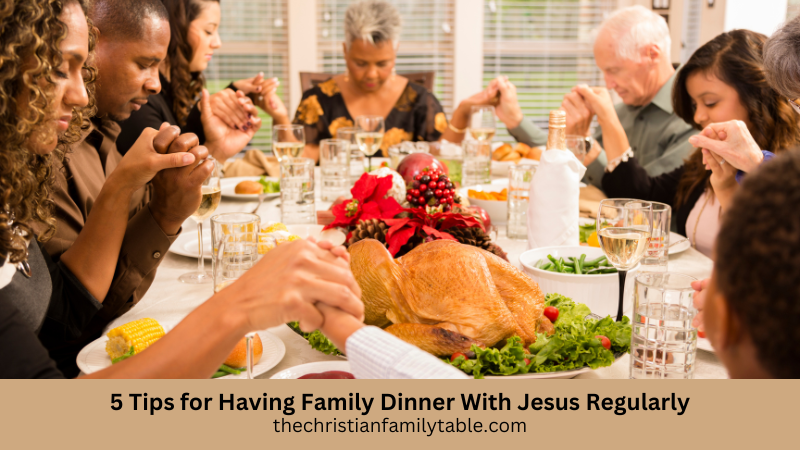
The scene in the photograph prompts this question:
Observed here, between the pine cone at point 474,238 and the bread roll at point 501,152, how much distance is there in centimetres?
171

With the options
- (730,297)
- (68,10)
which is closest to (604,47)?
(68,10)

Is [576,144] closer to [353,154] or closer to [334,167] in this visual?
[334,167]

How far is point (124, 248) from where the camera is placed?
154 centimetres

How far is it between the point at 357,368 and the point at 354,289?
120mm

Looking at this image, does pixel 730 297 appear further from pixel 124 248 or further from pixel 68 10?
pixel 124 248

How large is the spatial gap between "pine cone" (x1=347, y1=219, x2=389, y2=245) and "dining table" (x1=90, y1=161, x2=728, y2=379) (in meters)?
0.34

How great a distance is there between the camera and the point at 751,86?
2.24 metres

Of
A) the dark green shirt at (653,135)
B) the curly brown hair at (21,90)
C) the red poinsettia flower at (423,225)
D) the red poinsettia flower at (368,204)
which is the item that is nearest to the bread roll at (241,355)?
the curly brown hair at (21,90)

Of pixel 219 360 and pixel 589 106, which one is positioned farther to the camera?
pixel 589 106

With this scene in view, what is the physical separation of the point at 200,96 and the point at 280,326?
80.2 inches

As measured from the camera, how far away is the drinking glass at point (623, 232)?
132cm

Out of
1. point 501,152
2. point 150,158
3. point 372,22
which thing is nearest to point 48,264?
point 150,158
